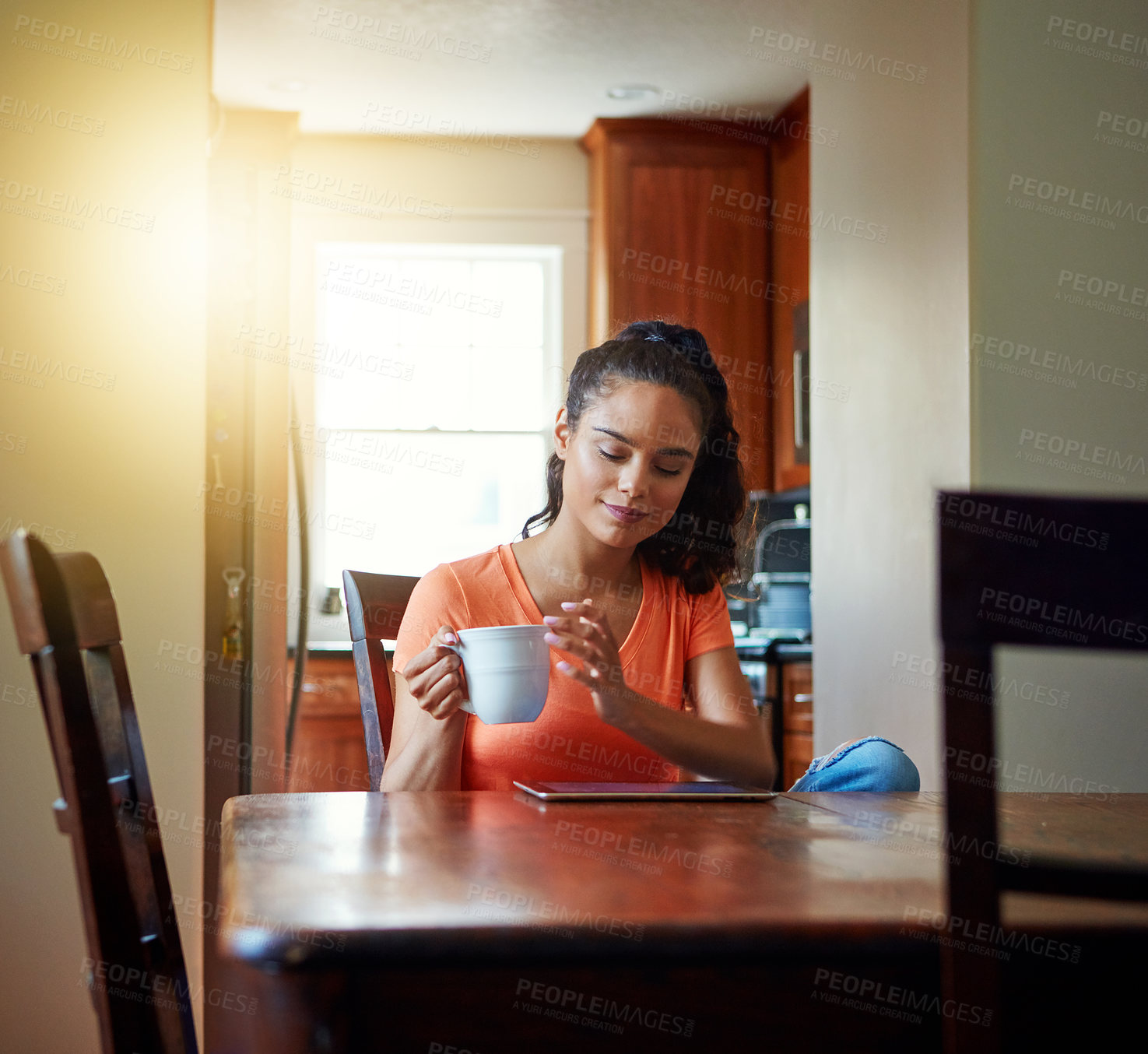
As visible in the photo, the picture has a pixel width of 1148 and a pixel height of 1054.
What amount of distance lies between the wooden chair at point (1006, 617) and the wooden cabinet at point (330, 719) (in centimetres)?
363

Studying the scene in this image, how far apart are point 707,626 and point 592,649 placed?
1.56 ft

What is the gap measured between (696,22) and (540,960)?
11.8 feet

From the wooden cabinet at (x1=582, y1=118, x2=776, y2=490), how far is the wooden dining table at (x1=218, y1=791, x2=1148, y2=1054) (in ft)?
12.4

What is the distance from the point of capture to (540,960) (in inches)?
28.2

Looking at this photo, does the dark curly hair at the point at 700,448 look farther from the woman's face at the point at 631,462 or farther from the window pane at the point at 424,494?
the window pane at the point at 424,494

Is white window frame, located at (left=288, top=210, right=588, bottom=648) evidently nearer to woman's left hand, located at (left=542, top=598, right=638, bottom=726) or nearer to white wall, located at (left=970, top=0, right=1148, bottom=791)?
white wall, located at (left=970, top=0, right=1148, bottom=791)

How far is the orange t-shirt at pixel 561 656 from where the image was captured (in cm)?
155

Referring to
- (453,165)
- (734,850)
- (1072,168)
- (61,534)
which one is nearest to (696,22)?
(453,165)

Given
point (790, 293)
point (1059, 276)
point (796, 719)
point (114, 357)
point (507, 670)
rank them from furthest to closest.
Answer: point (790, 293) → point (796, 719) → point (114, 357) → point (1059, 276) → point (507, 670)

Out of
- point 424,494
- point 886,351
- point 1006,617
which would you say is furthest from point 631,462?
point 424,494

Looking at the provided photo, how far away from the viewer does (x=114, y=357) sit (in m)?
2.29

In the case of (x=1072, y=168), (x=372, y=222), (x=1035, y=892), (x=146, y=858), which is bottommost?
(x=146, y=858)

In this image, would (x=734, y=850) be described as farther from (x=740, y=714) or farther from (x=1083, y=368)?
(x=1083, y=368)

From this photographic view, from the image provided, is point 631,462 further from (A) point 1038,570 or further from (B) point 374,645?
(A) point 1038,570
